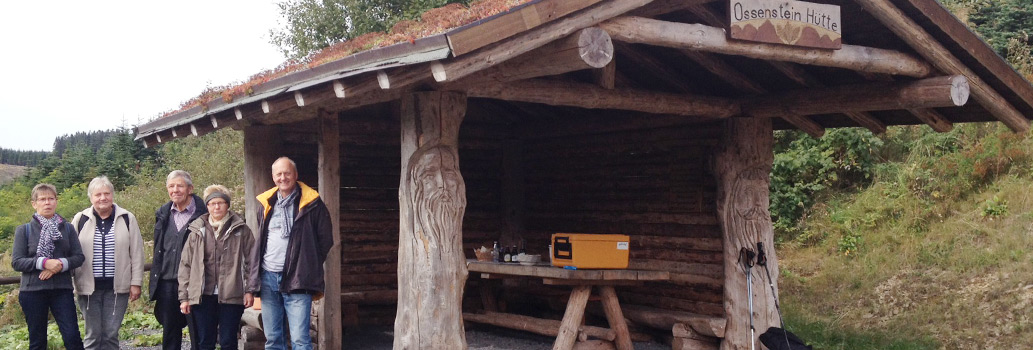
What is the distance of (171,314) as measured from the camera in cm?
692

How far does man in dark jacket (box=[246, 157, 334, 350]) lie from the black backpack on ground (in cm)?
394

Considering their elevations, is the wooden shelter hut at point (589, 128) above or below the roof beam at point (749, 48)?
below

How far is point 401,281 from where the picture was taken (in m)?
6.52

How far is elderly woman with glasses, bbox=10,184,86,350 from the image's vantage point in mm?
6430

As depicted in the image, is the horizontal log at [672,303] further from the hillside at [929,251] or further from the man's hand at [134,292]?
the man's hand at [134,292]

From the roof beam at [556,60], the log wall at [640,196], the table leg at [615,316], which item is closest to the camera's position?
the roof beam at [556,60]

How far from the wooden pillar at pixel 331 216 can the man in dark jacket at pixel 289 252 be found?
1.51 m

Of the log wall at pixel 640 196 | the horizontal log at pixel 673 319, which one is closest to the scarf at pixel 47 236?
the log wall at pixel 640 196

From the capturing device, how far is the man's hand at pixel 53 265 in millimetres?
6379

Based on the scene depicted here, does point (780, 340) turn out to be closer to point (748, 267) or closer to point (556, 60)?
→ point (748, 267)

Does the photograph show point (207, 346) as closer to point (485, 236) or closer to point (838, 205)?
point (485, 236)

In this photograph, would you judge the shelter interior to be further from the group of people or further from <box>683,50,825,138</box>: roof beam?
the group of people

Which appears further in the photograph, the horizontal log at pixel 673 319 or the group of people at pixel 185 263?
the horizontal log at pixel 673 319

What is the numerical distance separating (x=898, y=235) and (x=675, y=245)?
16.9ft
